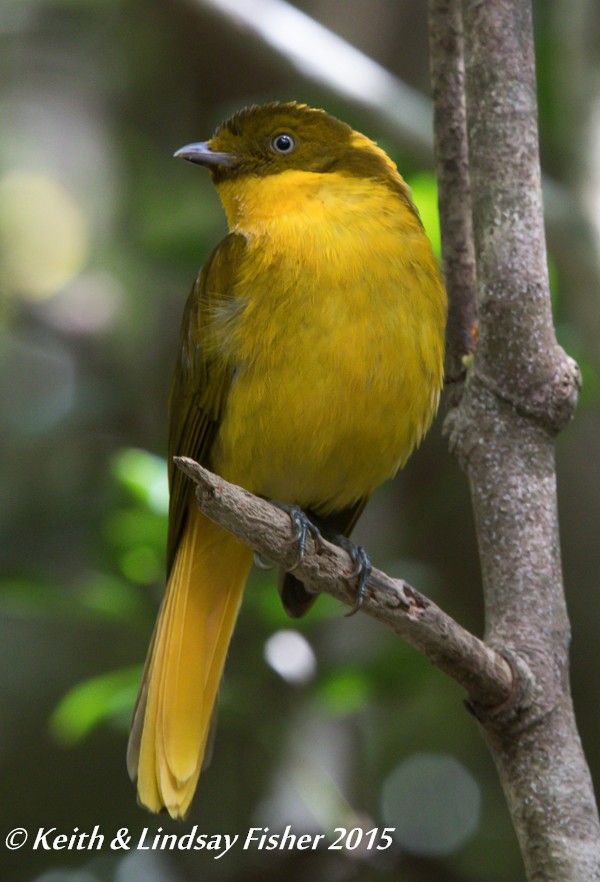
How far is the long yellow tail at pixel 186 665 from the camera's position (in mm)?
2992

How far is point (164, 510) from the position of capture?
3307mm

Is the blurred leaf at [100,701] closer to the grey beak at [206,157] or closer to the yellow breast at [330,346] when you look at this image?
the yellow breast at [330,346]

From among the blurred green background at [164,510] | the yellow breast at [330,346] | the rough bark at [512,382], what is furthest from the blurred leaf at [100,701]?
the rough bark at [512,382]

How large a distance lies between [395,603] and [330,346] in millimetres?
715

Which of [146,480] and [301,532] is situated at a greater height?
[146,480]

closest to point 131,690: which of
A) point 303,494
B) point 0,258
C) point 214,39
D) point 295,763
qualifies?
point 295,763

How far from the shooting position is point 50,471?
432cm

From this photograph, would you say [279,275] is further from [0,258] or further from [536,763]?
[0,258]

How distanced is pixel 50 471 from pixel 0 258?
1.24m

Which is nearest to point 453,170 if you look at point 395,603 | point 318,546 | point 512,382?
point 512,382

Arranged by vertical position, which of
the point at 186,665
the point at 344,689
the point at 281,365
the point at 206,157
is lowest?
the point at 186,665

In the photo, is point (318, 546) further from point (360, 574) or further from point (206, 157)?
point (206, 157)

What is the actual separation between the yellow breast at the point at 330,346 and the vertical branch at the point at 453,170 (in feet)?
0.17

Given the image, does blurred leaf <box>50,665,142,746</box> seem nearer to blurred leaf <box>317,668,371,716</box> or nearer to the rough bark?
blurred leaf <box>317,668,371,716</box>
